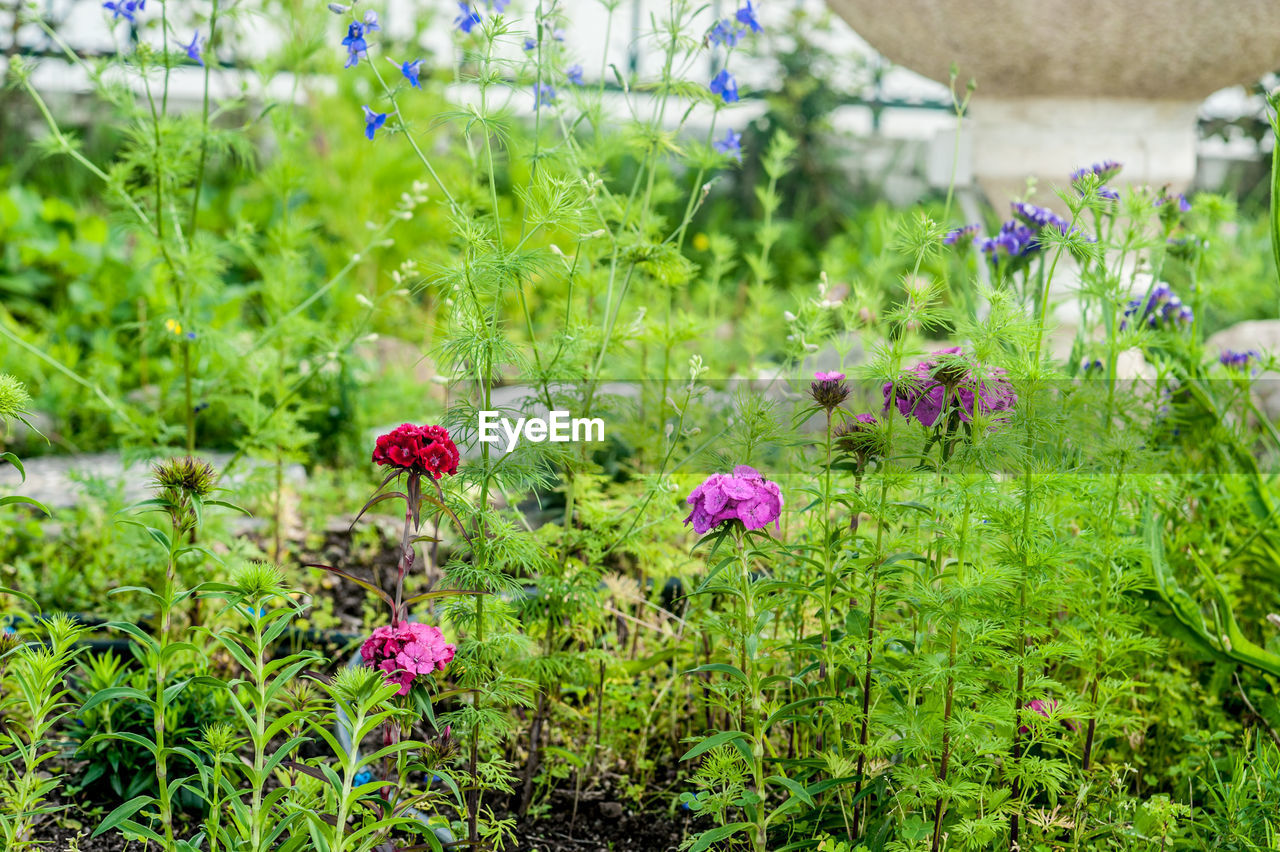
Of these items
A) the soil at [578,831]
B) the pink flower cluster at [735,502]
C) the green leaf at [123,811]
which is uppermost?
the pink flower cluster at [735,502]

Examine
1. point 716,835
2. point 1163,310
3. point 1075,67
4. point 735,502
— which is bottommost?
point 716,835

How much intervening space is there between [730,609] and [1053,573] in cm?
58

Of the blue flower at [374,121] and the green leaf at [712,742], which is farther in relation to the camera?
the blue flower at [374,121]

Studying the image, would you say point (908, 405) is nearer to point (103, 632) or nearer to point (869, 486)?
point (869, 486)

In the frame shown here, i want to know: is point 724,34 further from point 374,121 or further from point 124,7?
point 124,7

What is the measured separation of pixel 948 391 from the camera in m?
1.67

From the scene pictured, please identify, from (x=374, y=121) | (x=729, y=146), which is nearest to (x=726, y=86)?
(x=729, y=146)

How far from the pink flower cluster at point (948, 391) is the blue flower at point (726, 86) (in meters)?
0.80

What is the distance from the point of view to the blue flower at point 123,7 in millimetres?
2461

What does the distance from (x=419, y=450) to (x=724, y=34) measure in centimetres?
115

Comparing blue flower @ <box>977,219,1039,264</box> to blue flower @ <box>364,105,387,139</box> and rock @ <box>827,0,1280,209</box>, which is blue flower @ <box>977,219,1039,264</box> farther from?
blue flower @ <box>364,105,387,139</box>

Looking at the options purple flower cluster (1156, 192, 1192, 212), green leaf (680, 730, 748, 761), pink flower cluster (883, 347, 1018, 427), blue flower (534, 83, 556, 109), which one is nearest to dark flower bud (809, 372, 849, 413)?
pink flower cluster (883, 347, 1018, 427)

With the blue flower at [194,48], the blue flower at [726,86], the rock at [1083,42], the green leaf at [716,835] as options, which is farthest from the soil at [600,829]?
the rock at [1083,42]

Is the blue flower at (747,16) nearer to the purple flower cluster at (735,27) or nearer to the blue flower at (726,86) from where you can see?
the purple flower cluster at (735,27)
